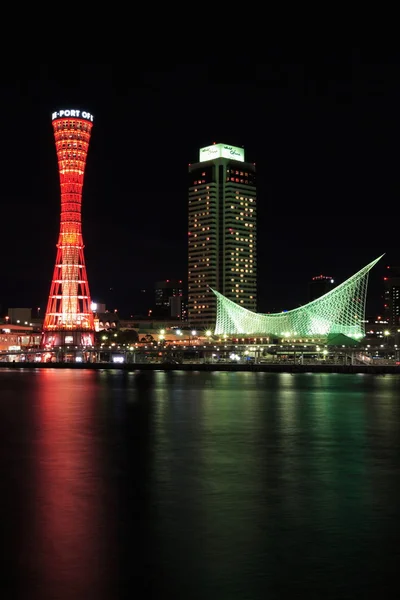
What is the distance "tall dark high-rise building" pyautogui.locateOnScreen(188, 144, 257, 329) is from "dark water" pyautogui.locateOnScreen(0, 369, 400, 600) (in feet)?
385

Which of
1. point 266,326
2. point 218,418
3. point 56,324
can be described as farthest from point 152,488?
point 266,326

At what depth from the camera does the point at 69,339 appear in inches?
3415

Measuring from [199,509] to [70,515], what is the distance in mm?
1809

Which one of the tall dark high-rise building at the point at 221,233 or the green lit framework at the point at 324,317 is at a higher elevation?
the tall dark high-rise building at the point at 221,233

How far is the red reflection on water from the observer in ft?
25.0

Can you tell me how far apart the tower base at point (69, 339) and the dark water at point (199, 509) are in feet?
204

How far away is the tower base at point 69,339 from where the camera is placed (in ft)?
282

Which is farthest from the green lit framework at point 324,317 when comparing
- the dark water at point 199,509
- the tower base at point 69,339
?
the dark water at point 199,509

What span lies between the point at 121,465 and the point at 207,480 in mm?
2512

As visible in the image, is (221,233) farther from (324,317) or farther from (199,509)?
(199,509)

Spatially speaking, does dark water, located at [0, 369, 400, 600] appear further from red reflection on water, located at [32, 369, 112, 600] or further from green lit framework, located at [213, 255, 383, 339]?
green lit framework, located at [213, 255, 383, 339]

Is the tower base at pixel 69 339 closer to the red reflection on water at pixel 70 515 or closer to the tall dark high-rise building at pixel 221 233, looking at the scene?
the tall dark high-rise building at pixel 221 233

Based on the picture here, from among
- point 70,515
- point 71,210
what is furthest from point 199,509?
point 71,210

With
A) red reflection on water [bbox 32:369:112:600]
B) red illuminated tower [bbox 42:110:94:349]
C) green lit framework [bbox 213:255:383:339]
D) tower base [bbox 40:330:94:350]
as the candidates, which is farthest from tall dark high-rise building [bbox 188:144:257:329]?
red reflection on water [bbox 32:369:112:600]
